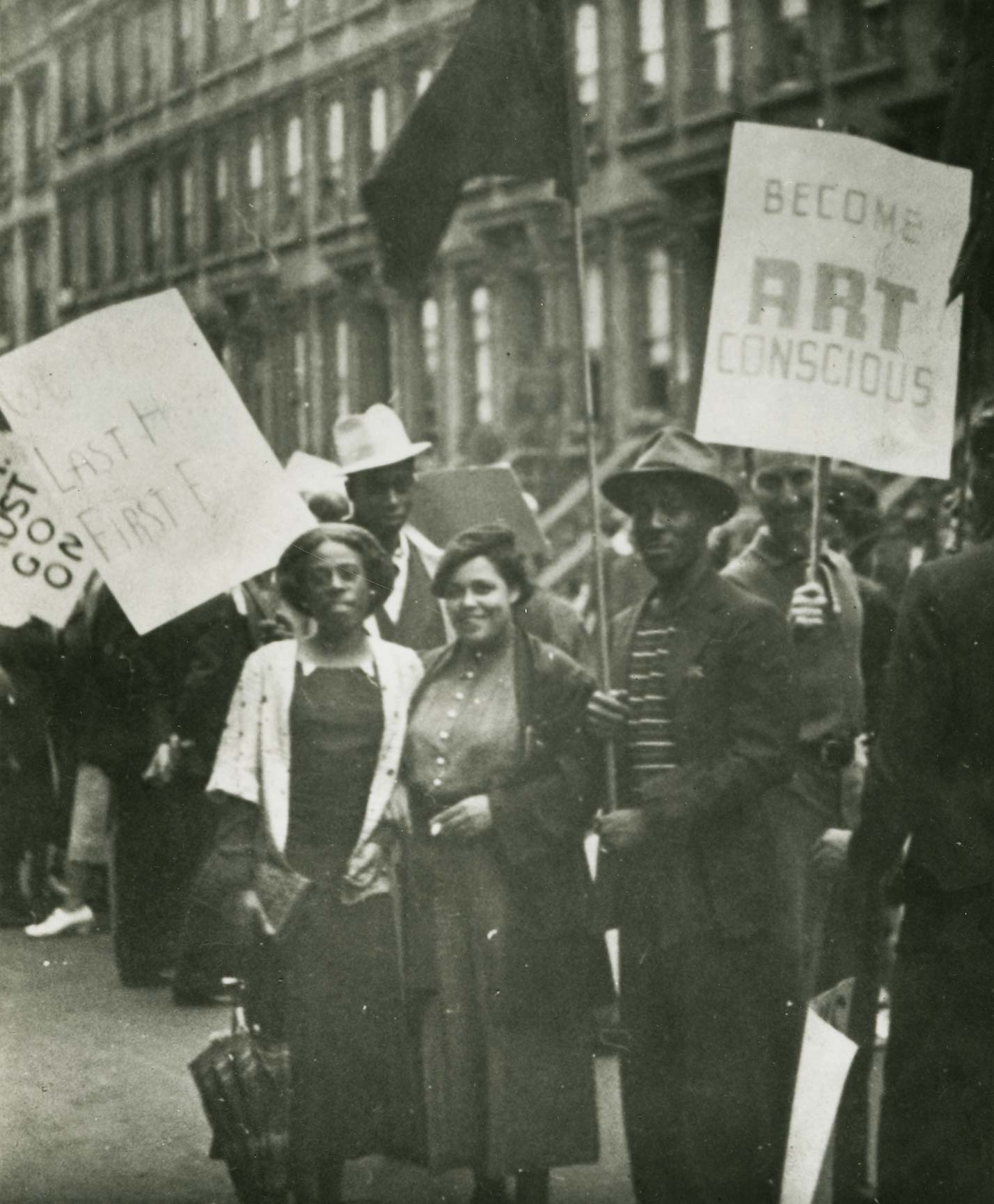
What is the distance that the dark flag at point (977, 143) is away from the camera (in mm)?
5336

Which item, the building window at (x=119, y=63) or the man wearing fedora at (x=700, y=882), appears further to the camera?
the building window at (x=119, y=63)

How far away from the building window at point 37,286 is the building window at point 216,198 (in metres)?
0.53

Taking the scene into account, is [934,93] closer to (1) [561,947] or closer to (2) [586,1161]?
(1) [561,947]

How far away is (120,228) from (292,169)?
627 millimetres

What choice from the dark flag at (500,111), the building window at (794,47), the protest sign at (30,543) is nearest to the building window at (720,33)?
the building window at (794,47)

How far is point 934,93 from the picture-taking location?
6281 millimetres

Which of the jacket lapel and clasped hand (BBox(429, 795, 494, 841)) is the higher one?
the jacket lapel

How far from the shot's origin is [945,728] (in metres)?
4.09

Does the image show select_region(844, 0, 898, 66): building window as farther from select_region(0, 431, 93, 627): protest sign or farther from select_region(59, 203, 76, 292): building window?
select_region(0, 431, 93, 627): protest sign

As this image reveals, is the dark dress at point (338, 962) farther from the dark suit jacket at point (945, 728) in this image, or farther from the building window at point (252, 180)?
the building window at point (252, 180)

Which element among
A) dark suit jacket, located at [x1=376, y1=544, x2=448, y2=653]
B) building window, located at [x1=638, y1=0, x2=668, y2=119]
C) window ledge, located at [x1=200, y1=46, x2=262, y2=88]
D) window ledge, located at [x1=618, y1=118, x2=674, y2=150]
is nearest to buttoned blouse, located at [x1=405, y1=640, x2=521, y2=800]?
dark suit jacket, located at [x1=376, y1=544, x2=448, y2=653]

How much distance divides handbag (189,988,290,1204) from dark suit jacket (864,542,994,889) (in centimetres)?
187

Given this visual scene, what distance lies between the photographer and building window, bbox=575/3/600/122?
29.5ft

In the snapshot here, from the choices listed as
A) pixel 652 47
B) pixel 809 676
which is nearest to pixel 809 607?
pixel 809 676
